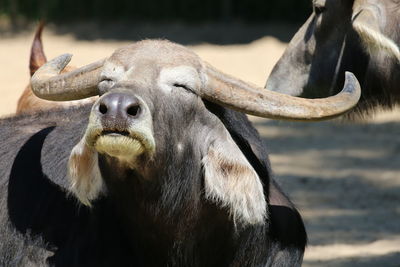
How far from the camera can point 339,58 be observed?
21.8 ft

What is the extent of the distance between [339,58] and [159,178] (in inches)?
105

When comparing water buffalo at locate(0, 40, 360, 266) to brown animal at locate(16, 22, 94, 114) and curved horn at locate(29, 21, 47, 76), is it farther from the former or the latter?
curved horn at locate(29, 21, 47, 76)

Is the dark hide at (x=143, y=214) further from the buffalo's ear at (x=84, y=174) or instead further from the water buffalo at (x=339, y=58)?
the water buffalo at (x=339, y=58)

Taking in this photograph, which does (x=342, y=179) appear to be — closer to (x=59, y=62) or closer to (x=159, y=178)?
(x=59, y=62)

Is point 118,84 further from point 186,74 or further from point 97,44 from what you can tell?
point 97,44

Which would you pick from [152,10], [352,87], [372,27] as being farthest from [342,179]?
[152,10]

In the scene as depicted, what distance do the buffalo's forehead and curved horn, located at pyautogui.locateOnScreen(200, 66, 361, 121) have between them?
5.6 inches

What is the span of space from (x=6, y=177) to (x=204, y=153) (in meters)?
1.35

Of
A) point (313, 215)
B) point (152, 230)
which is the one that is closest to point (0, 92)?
point (313, 215)

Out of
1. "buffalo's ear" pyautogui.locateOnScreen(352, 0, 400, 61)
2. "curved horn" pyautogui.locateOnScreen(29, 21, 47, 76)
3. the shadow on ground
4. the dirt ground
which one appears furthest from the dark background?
"buffalo's ear" pyautogui.locateOnScreen(352, 0, 400, 61)

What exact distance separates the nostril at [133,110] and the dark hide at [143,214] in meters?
0.22

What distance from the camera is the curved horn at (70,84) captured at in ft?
15.1

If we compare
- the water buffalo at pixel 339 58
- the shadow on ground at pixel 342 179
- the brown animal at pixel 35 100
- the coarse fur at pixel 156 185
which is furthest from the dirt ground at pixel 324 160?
the coarse fur at pixel 156 185

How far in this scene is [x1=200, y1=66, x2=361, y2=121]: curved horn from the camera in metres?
4.40
